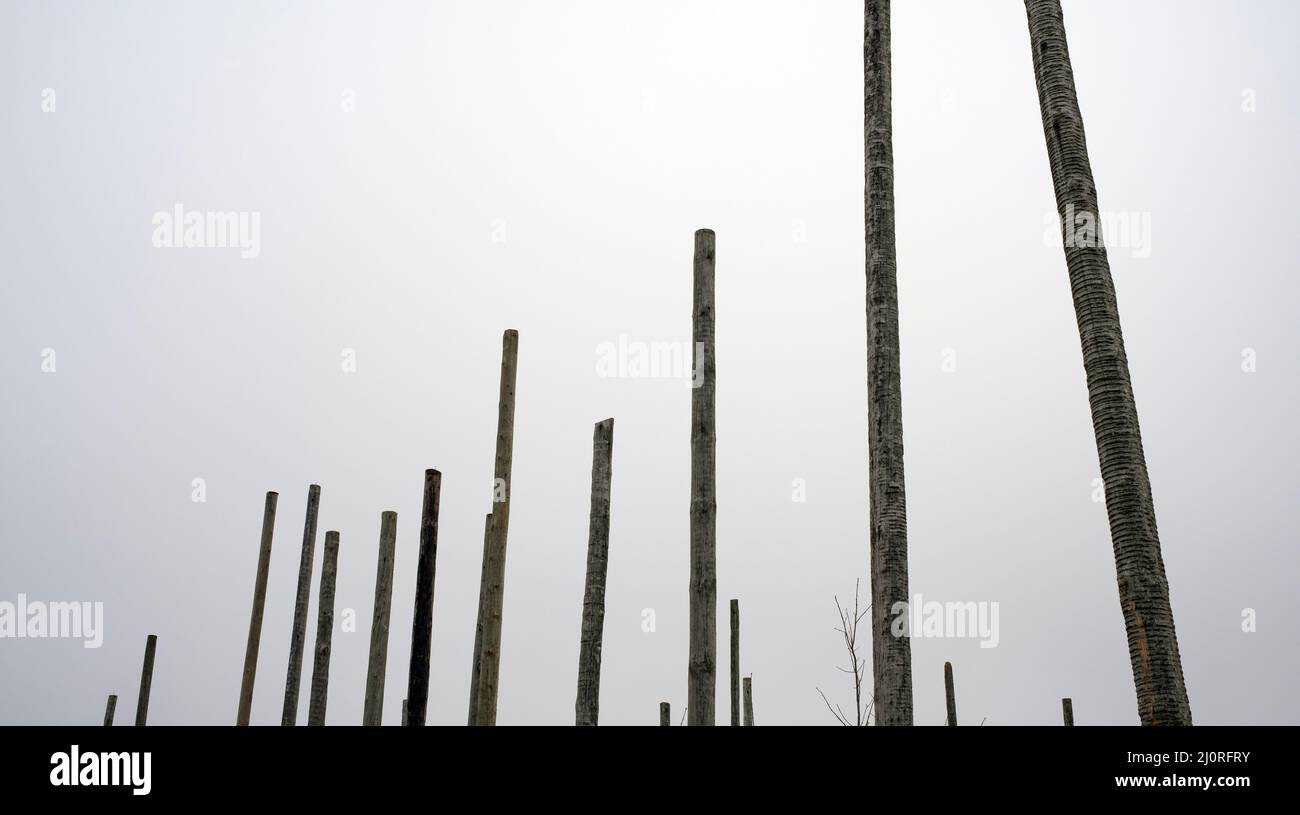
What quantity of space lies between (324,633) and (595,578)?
23.9 ft

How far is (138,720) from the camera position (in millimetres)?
20359

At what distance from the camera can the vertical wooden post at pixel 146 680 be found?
20531 mm

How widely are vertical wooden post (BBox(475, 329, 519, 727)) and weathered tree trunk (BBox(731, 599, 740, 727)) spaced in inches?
257

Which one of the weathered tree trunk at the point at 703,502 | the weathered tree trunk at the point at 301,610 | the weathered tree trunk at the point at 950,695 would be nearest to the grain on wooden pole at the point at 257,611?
the weathered tree trunk at the point at 301,610

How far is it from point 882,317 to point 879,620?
1.93m

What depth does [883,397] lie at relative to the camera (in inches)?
246

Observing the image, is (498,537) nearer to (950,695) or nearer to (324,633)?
(324,633)

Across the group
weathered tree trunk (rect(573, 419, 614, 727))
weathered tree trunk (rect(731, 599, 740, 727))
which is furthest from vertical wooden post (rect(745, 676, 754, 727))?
weathered tree trunk (rect(573, 419, 614, 727))

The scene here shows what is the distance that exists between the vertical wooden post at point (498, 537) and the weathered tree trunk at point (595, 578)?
1.35m

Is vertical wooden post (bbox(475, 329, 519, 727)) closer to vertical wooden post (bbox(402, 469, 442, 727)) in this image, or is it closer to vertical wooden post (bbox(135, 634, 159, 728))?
vertical wooden post (bbox(402, 469, 442, 727))

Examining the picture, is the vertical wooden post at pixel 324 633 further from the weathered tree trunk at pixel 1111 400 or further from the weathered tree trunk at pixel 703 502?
the weathered tree trunk at pixel 1111 400

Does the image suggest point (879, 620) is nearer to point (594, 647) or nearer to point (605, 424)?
point (594, 647)

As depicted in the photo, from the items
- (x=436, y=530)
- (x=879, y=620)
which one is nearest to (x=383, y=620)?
(x=436, y=530)

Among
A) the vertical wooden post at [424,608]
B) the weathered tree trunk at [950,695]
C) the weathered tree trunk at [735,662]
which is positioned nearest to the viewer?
the vertical wooden post at [424,608]
